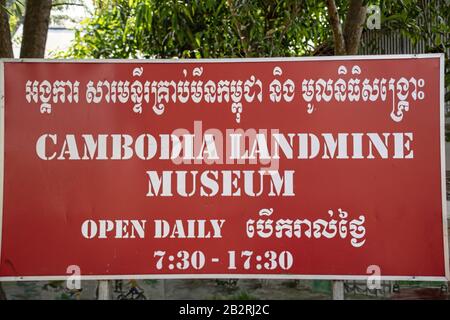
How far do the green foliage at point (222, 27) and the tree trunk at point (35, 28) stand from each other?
81 cm

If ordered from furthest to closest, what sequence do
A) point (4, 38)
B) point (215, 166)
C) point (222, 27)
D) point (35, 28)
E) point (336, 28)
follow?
1. point (222, 27)
2. point (35, 28)
3. point (336, 28)
4. point (4, 38)
5. point (215, 166)

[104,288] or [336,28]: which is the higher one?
[336,28]

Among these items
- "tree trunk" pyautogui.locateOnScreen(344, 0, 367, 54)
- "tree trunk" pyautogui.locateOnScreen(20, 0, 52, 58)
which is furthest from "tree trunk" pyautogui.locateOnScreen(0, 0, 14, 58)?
"tree trunk" pyautogui.locateOnScreen(344, 0, 367, 54)

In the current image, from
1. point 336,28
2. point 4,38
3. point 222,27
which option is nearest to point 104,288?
point 4,38

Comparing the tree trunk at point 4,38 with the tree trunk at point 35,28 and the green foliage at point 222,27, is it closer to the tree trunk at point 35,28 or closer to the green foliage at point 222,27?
the tree trunk at point 35,28

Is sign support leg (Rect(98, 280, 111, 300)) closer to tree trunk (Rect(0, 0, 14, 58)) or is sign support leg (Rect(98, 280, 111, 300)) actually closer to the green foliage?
tree trunk (Rect(0, 0, 14, 58))

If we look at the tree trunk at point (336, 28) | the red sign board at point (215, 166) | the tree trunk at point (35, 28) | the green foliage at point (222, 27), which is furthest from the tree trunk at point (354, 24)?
the tree trunk at point (35, 28)

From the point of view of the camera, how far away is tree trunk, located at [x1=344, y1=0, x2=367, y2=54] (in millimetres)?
4695

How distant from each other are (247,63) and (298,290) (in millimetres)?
1867

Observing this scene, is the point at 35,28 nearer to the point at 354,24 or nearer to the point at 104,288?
the point at 104,288

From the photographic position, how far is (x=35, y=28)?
14.8 ft

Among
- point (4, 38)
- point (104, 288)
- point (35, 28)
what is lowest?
point (104, 288)

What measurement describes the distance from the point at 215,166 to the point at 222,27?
8.45 ft
